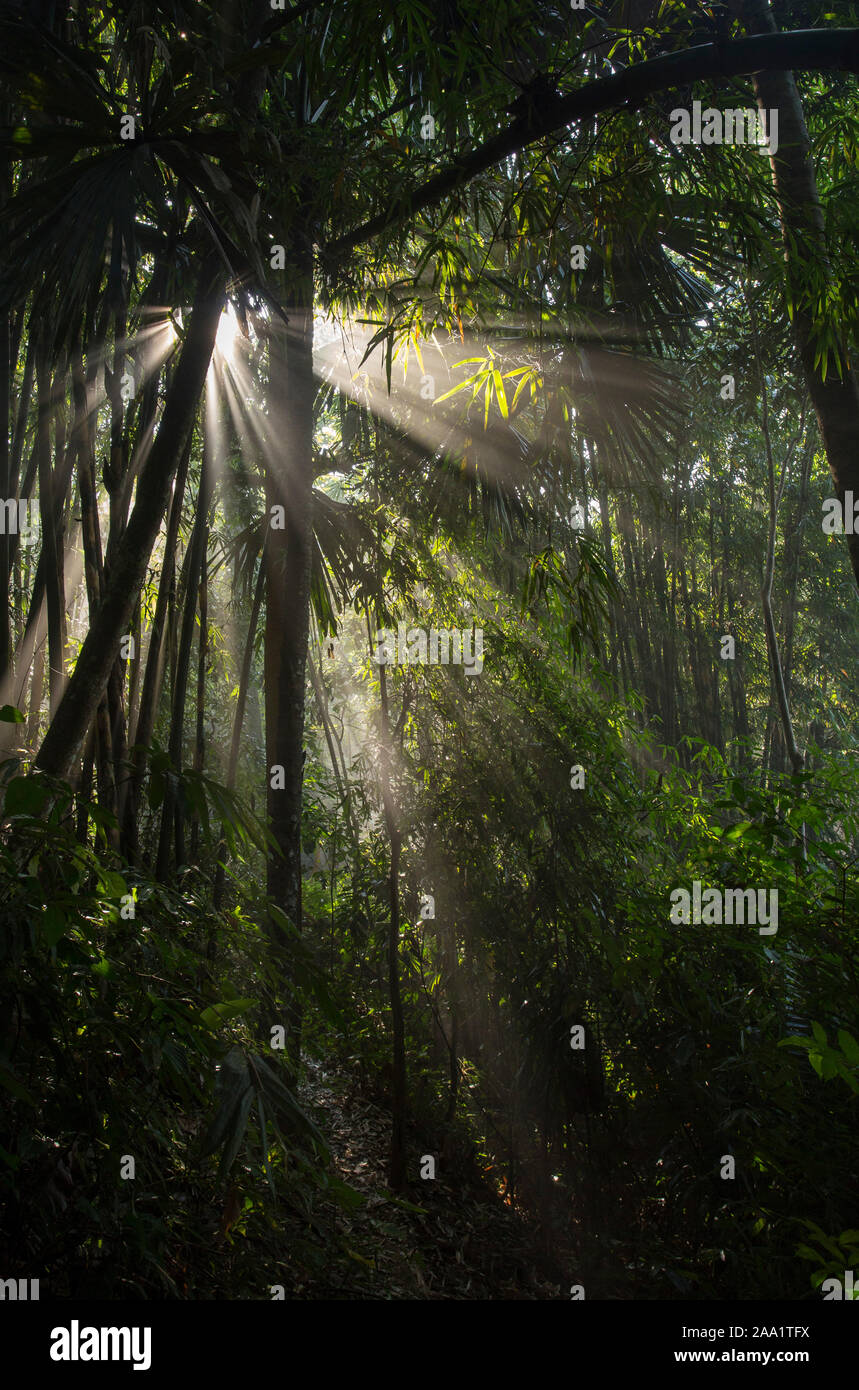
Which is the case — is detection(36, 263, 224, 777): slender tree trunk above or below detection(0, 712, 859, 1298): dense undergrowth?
above

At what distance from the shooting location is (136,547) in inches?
64.1

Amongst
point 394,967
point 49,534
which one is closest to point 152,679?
point 49,534

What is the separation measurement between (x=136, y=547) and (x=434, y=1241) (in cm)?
234

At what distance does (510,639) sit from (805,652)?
6.69 m

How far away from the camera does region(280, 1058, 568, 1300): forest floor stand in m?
2.08

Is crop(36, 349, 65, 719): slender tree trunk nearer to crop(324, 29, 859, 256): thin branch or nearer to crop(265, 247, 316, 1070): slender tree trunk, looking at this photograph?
crop(265, 247, 316, 1070): slender tree trunk

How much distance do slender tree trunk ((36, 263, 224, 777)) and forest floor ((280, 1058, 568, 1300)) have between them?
1233 mm

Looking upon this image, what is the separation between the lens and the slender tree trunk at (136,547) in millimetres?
1513

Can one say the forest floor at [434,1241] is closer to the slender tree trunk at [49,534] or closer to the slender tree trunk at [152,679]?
the slender tree trunk at [152,679]

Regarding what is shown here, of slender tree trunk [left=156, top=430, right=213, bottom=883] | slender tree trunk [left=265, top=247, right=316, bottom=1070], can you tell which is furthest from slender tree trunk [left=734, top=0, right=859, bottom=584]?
slender tree trunk [left=156, top=430, right=213, bottom=883]

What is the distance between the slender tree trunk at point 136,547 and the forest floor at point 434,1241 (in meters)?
1.23

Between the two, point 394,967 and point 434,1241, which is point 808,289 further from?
point 434,1241

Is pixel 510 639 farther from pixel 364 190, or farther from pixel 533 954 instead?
pixel 364 190

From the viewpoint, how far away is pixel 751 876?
202 centimetres
